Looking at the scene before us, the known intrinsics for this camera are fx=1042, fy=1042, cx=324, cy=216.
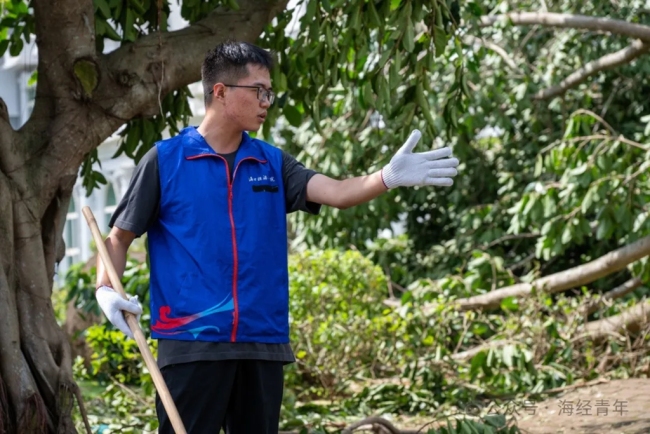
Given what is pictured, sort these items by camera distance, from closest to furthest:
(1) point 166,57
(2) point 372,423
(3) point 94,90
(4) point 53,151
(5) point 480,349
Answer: (4) point 53,151 < (3) point 94,90 < (1) point 166,57 < (2) point 372,423 < (5) point 480,349

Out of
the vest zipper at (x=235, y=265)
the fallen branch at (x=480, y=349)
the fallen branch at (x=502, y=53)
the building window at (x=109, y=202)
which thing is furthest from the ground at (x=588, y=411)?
the building window at (x=109, y=202)

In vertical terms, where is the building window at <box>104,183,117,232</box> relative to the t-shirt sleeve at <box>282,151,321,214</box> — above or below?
below

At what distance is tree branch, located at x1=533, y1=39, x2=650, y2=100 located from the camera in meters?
8.62

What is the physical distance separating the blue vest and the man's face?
117 millimetres

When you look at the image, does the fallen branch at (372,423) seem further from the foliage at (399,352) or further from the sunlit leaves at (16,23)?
the sunlit leaves at (16,23)

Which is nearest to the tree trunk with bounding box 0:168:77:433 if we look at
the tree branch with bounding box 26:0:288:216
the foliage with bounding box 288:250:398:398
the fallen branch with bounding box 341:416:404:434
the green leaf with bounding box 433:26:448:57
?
the tree branch with bounding box 26:0:288:216

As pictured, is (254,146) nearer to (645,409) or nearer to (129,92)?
(129,92)

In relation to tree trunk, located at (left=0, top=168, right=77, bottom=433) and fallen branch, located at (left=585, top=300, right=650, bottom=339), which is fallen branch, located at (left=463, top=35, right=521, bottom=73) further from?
tree trunk, located at (left=0, top=168, right=77, bottom=433)

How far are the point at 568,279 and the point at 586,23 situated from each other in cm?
209

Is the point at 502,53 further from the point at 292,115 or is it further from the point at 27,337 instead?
the point at 27,337

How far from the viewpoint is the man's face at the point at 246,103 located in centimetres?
351

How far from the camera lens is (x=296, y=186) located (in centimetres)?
361

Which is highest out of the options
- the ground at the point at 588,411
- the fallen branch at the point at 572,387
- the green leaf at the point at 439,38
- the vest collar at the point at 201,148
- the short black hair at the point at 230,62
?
the green leaf at the point at 439,38

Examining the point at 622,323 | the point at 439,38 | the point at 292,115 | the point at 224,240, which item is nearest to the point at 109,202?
the point at 622,323
